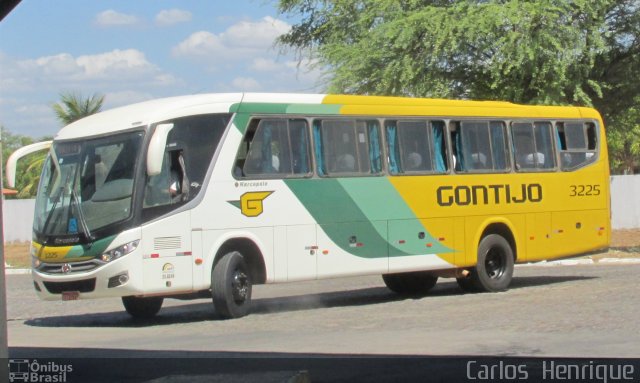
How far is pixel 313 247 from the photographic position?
1598cm

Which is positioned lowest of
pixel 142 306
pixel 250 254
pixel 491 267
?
pixel 142 306

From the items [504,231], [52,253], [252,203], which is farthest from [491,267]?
[52,253]

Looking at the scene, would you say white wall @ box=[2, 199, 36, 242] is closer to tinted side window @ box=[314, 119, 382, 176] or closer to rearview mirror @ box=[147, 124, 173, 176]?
tinted side window @ box=[314, 119, 382, 176]

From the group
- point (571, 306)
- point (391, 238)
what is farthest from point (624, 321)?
point (391, 238)

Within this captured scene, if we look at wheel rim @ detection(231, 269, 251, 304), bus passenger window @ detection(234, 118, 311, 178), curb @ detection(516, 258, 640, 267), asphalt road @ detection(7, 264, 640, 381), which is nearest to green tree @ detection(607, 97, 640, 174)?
curb @ detection(516, 258, 640, 267)

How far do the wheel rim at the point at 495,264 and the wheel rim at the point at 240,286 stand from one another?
16.4ft

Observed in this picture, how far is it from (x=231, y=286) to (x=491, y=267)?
18.3 ft

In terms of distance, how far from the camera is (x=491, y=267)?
61.1ft

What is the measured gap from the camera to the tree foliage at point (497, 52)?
2628 centimetres

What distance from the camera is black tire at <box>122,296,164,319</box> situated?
1598 centimetres

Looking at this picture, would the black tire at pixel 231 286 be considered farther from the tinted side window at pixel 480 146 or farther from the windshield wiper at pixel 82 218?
the tinted side window at pixel 480 146

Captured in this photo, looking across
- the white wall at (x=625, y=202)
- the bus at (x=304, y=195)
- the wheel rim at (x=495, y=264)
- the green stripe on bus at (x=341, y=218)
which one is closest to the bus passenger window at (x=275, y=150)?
the bus at (x=304, y=195)
